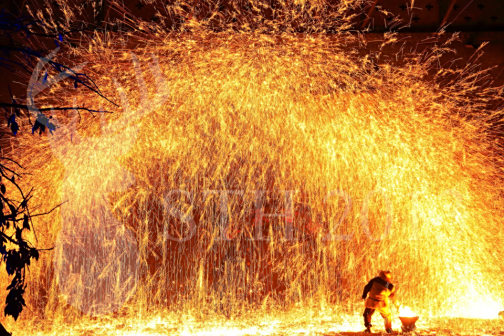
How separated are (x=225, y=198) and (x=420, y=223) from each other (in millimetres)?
4006

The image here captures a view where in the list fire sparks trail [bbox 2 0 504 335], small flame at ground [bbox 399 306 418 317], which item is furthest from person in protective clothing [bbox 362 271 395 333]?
fire sparks trail [bbox 2 0 504 335]

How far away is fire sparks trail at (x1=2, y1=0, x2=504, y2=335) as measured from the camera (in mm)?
7195

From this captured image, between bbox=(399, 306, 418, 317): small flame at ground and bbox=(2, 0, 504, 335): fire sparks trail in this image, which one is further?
bbox=(2, 0, 504, 335): fire sparks trail

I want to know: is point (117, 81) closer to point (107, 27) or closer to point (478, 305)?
point (107, 27)

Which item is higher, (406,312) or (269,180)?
(269,180)

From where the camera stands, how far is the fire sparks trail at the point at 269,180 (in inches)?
283

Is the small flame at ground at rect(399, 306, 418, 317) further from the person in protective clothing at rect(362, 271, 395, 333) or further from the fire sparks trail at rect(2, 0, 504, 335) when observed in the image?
the fire sparks trail at rect(2, 0, 504, 335)

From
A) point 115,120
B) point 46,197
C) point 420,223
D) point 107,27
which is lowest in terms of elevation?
point 420,223

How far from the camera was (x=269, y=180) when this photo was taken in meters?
10.3

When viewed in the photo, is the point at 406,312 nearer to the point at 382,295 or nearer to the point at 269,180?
the point at 382,295

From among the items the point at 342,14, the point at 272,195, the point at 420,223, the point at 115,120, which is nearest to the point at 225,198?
the point at 272,195

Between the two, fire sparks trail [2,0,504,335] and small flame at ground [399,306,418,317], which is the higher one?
fire sparks trail [2,0,504,335]

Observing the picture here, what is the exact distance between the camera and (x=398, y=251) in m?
9.17

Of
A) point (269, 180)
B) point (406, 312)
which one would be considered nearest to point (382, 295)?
point (406, 312)
